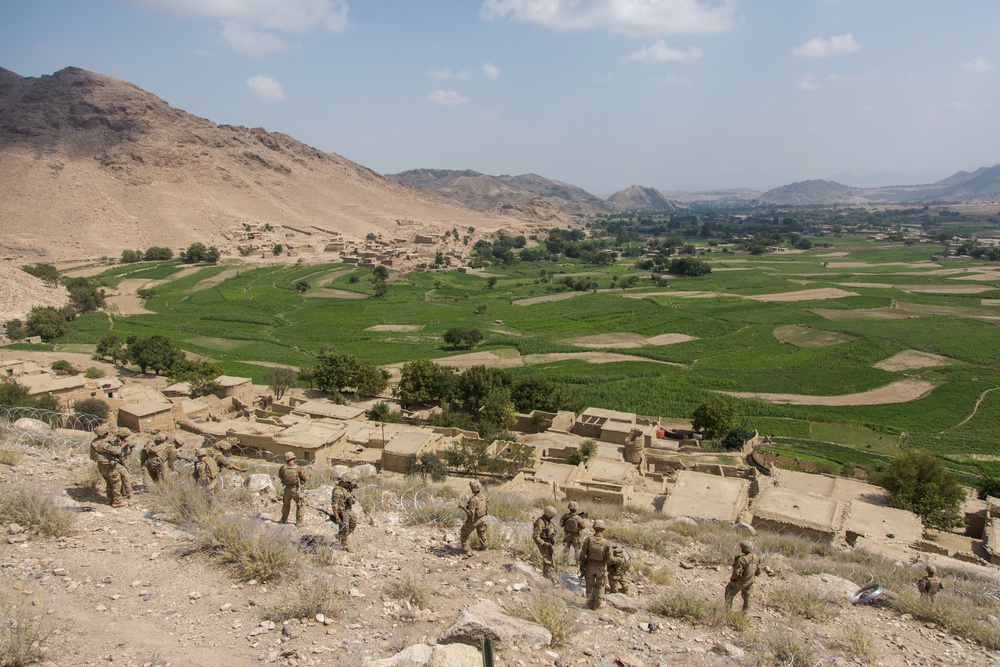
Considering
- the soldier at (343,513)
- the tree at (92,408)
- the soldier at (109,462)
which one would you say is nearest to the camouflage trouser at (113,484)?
the soldier at (109,462)

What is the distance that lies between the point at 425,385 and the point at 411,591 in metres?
27.5

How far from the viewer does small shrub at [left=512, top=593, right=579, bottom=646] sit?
7.82 m

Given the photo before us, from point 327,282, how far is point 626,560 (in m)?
81.7

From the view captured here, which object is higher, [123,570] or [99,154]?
[99,154]

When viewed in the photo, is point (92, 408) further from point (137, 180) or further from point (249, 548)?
point (137, 180)

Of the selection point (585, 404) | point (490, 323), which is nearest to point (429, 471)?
point (585, 404)

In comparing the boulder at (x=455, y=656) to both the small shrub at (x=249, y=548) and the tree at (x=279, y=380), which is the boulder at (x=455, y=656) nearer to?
the small shrub at (x=249, y=548)

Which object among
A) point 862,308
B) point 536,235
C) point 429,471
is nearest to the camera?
point 429,471

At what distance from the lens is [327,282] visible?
86438 mm

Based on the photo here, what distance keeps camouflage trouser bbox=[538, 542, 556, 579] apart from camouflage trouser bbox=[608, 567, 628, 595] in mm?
907

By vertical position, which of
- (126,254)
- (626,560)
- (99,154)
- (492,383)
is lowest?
(492,383)

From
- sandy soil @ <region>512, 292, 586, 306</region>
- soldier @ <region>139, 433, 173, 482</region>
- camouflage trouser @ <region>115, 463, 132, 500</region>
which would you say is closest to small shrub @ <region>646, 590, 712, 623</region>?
camouflage trouser @ <region>115, 463, 132, 500</region>

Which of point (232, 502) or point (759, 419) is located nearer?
point (232, 502)

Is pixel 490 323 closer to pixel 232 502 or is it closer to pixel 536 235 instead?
pixel 232 502
